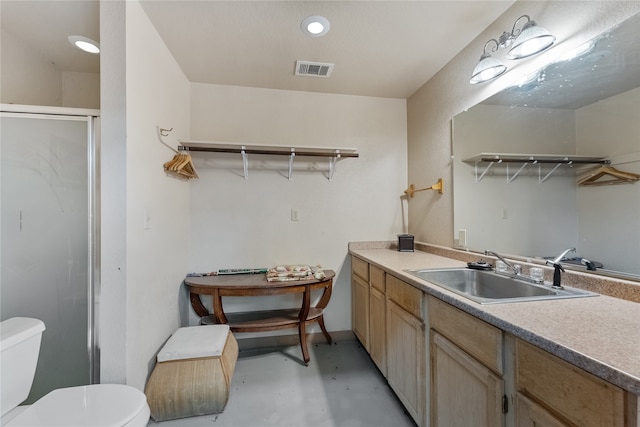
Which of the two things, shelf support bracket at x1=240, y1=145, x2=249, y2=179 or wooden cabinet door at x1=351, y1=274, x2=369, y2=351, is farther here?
shelf support bracket at x1=240, y1=145, x2=249, y2=179

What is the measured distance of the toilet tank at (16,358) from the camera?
43.1 inches

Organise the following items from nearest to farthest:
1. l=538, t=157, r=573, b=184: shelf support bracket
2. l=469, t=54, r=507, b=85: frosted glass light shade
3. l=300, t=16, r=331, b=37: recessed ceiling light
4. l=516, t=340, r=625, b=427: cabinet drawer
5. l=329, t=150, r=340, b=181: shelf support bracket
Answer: l=516, t=340, r=625, b=427: cabinet drawer, l=538, t=157, r=573, b=184: shelf support bracket, l=469, t=54, r=507, b=85: frosted glass light shade, l=300, t=16, r=331, b=37: recessed ceiling light, l=329, t=150, r=340, b=181: shelf support bracket

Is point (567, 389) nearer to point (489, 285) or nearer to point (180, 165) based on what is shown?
point (489, 285)

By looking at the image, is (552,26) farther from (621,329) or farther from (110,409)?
(110,409)

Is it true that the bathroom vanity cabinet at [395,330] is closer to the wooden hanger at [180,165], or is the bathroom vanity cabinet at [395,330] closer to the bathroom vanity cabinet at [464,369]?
the bathroom vanity cabinet at [464,369]

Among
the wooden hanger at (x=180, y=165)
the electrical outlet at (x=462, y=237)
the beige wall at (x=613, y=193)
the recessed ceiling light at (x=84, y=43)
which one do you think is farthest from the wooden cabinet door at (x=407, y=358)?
the recessed ceiling light at (x=84, y=43)

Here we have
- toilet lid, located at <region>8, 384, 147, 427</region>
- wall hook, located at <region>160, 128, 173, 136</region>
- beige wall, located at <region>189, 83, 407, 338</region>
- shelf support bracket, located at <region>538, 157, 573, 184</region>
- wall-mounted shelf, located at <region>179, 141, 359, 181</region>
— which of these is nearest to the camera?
toilet lid, located at <region>8, 384, 147, 427</region>

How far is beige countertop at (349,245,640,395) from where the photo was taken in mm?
602

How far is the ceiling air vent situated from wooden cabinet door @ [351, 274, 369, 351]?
1845 mm

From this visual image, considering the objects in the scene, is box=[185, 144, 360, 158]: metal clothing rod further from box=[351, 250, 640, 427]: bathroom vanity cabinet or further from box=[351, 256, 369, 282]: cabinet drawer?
box=[351, 250, 640, 427]: bathroom vanity cabinet

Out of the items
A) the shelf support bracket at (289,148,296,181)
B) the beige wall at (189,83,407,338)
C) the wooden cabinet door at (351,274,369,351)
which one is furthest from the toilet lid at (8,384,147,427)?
the shelf support bracket at (289,148,296,181)

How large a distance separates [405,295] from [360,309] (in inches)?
35.5

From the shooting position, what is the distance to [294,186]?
8.29 feet

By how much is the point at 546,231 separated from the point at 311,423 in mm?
1751
